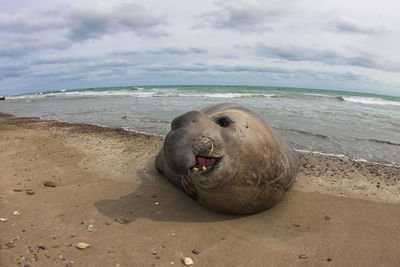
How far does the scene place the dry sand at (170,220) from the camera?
281 centimetres

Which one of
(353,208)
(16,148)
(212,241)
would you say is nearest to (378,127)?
(353,208)

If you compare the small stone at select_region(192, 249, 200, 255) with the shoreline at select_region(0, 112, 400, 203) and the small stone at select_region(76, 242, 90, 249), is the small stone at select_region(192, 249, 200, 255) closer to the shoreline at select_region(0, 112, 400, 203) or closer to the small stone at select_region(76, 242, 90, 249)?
the small stone at select_region(76, 242, 90, 249)

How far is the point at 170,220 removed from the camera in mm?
3553

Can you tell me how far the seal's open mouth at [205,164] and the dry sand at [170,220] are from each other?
0.75 meters

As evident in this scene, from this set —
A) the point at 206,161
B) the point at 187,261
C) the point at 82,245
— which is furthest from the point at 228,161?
the point at 82,245

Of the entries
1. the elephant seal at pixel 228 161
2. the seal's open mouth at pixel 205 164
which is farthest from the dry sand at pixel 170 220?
the seal's open mouth at pixel 205 164

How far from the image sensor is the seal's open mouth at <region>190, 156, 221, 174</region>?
304 cm

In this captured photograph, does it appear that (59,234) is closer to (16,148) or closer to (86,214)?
(86,214)

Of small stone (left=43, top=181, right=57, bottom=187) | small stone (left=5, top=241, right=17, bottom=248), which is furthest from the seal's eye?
small stone (left=43, top=181, right=57, bottom=187)

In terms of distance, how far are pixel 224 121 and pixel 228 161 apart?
1.57 ft

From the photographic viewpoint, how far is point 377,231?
3367 mm

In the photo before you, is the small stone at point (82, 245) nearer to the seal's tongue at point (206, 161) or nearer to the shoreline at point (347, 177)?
the seal's tongue at point (206, 161)

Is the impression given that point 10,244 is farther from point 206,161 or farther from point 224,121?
point 224,121

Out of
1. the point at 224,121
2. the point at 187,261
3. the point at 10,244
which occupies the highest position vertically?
the point at 224,121
